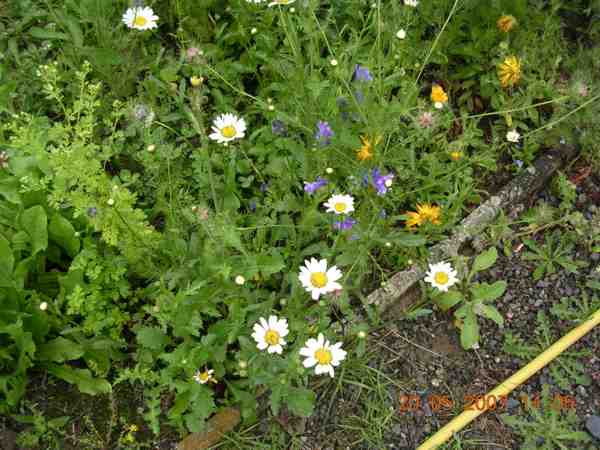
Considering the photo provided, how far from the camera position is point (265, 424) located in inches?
85.6

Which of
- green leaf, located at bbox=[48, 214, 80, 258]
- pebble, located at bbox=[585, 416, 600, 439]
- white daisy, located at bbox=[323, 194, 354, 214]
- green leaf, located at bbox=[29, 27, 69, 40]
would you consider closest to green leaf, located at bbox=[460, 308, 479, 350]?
pebble, located at bbox=[585, 416, 600, 439]

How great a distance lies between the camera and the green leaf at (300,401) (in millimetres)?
1945

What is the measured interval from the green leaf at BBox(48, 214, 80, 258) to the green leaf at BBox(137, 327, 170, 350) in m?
0.41

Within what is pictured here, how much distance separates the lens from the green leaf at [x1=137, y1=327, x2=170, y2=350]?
6.77 feet

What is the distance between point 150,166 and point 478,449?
1559 mm

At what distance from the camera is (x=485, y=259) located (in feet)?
8.03

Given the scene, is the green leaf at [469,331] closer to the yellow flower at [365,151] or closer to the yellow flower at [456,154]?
the yellow flower at [456,154]

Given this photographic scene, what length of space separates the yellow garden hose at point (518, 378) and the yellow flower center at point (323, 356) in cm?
55

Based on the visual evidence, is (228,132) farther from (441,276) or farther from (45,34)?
(45,34)

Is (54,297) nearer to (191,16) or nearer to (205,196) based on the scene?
(205,196)

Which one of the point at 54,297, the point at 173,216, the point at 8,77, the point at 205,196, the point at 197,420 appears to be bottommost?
the point at 197,420

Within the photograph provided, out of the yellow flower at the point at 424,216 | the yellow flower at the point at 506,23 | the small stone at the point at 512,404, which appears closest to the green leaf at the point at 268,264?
the yellow flower at the point at 424,216

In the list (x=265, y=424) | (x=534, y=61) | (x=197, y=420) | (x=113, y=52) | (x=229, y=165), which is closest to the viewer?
(x=197, y=420)

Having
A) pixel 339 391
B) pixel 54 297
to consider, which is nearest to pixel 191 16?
pixel 54 297
